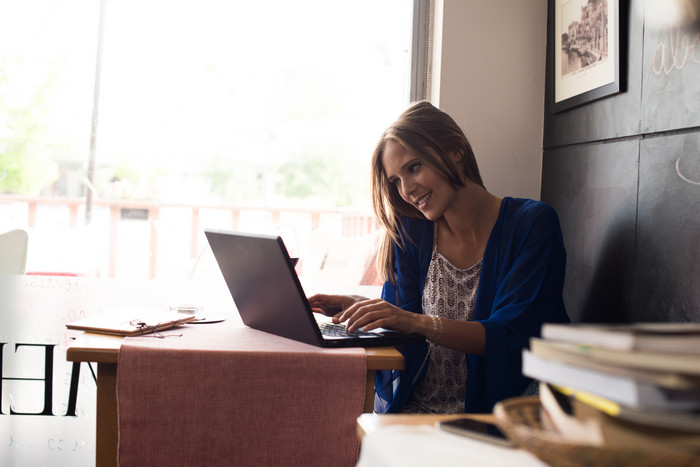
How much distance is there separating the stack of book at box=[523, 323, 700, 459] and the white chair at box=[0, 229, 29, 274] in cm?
202

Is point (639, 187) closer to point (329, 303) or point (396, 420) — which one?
point (329, 303)

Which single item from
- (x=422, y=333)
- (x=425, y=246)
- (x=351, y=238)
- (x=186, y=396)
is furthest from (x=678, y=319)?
(x=351, y=238)

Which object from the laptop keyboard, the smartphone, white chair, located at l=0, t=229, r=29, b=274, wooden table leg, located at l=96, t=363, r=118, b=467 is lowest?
wooden table leg, located at l=96, t=363, r=118, b=467

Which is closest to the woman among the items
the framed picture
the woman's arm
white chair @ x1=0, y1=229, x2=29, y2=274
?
the woman's arm

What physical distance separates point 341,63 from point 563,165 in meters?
0.85

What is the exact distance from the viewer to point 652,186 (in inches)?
57.1

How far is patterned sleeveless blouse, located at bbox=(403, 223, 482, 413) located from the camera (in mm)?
1615

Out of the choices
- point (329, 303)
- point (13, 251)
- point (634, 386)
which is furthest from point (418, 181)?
point (13, 251)

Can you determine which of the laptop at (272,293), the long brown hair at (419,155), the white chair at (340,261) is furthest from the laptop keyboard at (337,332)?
the white chair at (340,261)

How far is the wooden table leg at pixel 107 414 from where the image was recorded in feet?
4.00

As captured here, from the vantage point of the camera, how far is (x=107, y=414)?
1220mm

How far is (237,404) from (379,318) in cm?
34

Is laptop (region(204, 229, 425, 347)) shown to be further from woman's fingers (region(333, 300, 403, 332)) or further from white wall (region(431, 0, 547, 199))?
white wall (region(431, 0, 547, 199))

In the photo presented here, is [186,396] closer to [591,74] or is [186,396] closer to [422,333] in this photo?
[422,333]
